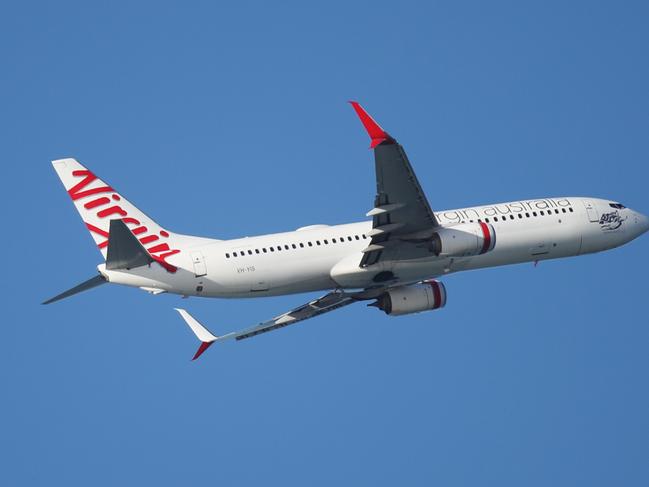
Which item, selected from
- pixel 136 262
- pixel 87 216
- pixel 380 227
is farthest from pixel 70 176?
pixel 380 227

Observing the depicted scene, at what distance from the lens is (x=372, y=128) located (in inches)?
1708

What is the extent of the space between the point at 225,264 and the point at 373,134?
10.2m

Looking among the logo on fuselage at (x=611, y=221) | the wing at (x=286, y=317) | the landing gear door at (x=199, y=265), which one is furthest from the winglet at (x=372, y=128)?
the logo on fuselage at (x=611, y=221)

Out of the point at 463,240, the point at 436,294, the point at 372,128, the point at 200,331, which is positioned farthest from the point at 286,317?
the point at 372,128

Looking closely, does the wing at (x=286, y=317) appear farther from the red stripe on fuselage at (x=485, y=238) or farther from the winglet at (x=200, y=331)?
the red stripe on fuselage at (x=485, y=238)

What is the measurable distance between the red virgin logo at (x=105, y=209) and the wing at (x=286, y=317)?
4.94 metres

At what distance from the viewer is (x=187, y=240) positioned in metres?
51.3

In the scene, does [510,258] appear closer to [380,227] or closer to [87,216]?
[380,227]

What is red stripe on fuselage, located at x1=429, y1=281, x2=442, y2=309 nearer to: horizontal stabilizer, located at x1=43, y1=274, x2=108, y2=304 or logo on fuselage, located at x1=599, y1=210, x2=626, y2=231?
logo on fuselage, located at x1=599, y1=210, x2=626, y2=231

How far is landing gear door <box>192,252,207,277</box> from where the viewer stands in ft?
163

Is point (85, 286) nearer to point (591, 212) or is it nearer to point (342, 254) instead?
point (342, 254)

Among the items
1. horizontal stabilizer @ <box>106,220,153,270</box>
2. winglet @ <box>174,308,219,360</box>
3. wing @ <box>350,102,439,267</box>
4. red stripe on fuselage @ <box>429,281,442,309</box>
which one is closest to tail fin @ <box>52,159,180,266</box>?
horizontal stabilizer @ <box>106,220,153,270</box>

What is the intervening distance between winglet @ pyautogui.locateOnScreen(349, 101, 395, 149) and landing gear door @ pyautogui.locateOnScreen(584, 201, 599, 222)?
16.5m

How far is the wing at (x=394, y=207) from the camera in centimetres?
4409
